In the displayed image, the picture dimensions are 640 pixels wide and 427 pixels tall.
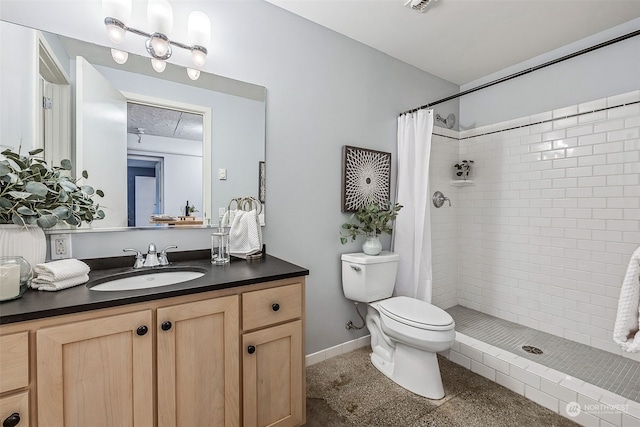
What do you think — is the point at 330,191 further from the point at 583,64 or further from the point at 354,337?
the point at 583,64

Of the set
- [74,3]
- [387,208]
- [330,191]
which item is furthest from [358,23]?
[74,3]

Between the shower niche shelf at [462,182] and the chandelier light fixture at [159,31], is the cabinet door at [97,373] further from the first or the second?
Result: the shower niche shelf at [462,182]

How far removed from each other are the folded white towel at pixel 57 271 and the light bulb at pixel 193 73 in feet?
3.57

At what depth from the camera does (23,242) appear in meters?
1.06

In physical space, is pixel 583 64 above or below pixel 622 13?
below

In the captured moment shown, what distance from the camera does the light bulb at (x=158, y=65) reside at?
1.48m

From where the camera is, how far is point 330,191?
212cm

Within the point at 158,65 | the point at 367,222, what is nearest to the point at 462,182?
the point at 367,222

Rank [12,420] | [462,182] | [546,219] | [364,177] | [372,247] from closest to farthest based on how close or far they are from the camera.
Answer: [12,420] → [372,247] → [364,177] → [546,219] → [462,182]

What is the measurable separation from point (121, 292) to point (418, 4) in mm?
2198

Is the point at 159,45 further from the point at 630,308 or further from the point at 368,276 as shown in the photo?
the point at 630,308

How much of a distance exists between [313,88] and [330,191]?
733 mm

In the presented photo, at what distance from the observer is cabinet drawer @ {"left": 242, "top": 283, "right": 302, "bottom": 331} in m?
1.22

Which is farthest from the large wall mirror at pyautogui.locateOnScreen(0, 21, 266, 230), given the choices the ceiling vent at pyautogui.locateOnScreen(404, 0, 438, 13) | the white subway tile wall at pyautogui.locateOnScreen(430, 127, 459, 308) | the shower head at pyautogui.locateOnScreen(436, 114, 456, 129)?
the shower head at pyautogui.locateOnScreen(436, 114, 456, 129)
